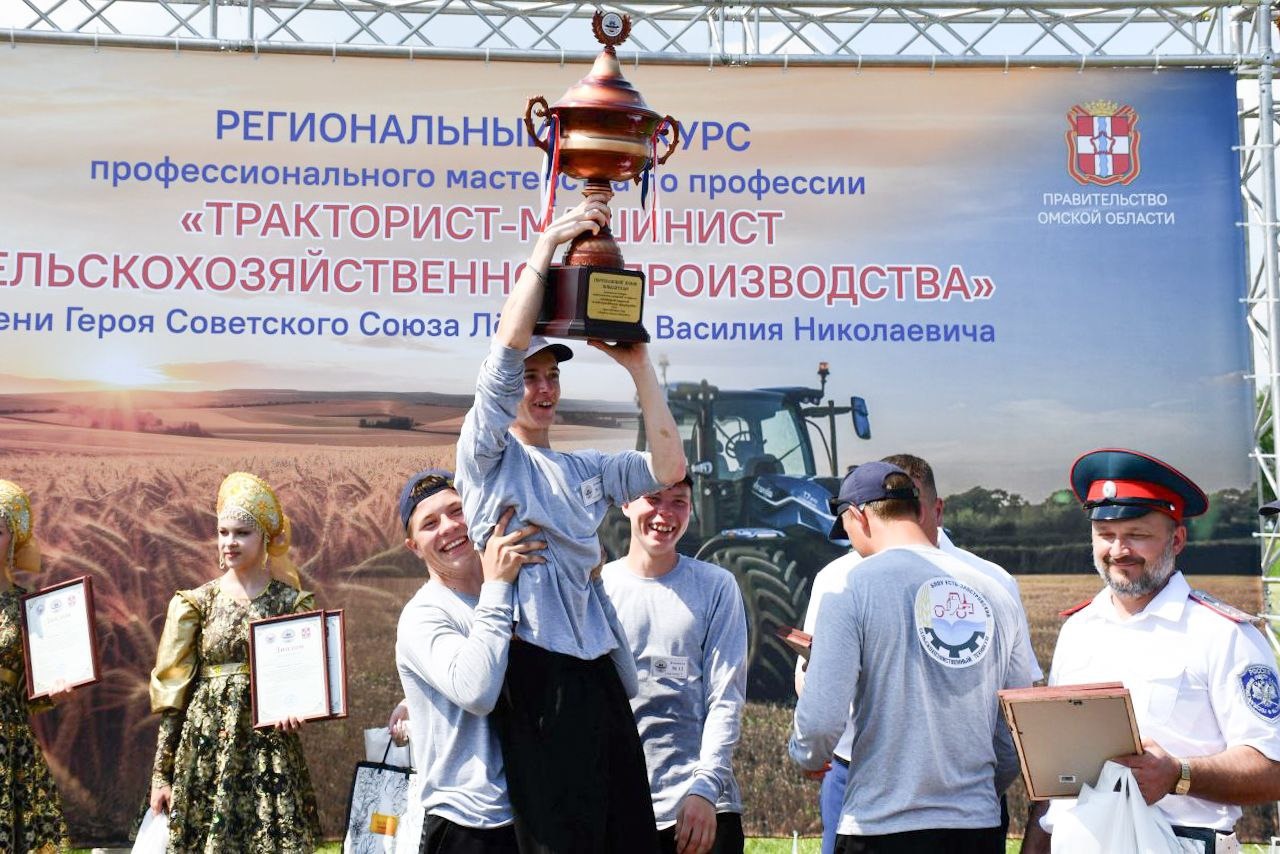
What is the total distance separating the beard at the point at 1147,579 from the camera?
9.60 feet

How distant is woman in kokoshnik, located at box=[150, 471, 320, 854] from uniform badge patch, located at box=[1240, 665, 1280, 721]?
3.11 metres

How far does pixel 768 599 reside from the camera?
5.99m

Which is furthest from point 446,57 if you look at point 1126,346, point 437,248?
point 1126,346

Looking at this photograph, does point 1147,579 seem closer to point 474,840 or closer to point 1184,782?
point 1184,782

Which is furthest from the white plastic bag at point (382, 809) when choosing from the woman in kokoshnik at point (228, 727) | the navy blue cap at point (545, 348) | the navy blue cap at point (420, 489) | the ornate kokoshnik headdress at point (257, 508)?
the navy blue cap at point (545, 348)

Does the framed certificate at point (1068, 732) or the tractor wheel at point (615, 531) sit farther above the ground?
the tractor wheel at point (615, 531)

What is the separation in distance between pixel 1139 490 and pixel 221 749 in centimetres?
331

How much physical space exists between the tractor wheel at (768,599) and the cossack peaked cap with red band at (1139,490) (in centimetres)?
301

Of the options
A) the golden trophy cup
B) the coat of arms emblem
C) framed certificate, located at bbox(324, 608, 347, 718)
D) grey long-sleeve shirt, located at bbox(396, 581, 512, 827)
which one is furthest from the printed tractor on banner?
grey long-sleeve shirt, located at bbox(396, 581, 512, 827)

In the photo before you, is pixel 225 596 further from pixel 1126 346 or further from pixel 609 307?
A: pixel 1126 346

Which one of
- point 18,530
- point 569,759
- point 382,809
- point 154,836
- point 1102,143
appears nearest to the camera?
point 569,759

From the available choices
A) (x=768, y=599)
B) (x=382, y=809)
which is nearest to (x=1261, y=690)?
(x=382, y=809)

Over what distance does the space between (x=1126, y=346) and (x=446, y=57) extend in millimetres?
3381

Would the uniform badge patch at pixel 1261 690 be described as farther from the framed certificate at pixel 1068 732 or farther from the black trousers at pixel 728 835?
the black trousers at pixel 728 835
